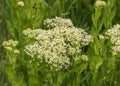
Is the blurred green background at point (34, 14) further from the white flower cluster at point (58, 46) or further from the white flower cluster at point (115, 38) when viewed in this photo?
the white flower cluster at point (115, 38)

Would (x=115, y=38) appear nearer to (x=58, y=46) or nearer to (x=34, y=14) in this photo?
(x=58, y=46)

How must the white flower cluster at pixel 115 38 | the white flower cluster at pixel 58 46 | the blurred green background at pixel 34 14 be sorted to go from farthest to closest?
the blurred green background at pixel 34 14
the white flower cluster at pixel 115 38
the white flower cluster at pixel 58 46

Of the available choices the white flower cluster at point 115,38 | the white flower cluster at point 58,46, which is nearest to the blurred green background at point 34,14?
the white flower cluster at point 58,46

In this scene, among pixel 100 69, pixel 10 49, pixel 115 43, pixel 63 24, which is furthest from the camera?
pixel 100 69

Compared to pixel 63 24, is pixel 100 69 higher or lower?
lower

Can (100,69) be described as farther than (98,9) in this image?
Yes

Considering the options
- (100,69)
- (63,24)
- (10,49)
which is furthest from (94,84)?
(10,49)

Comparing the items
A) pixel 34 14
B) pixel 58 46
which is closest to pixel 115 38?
pixel 58 46

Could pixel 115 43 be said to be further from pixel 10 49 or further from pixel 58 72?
pixel 10 49

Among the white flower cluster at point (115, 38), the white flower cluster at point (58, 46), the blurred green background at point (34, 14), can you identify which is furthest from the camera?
the blurred green background at point (34, 14)
